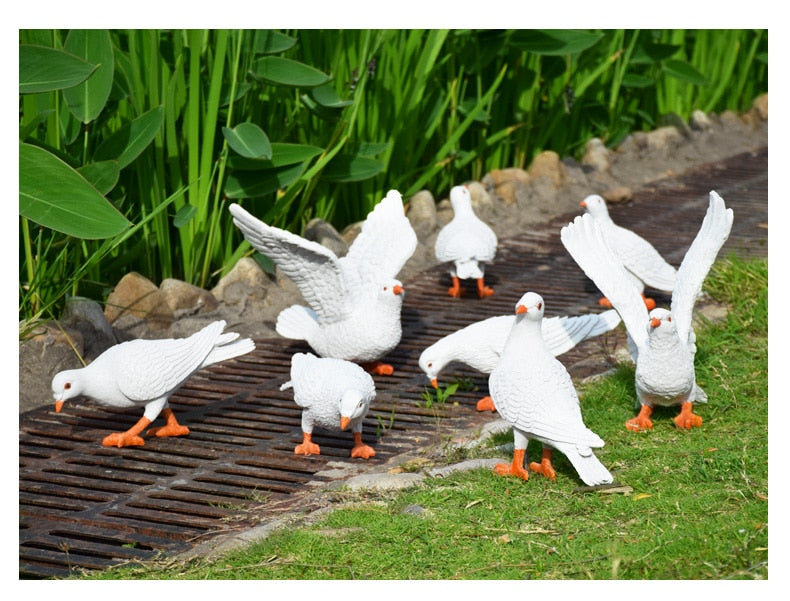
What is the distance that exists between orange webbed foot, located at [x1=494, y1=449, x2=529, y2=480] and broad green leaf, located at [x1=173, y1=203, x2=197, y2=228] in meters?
2.54

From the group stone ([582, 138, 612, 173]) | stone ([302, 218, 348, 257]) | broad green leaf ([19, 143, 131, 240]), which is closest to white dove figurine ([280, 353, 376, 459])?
broad green leaf ([19, 143, 131, 240])

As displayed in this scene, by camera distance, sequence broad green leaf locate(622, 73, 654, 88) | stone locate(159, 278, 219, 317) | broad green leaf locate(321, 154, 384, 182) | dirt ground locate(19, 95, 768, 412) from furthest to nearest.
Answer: broad green leaf locate(622, 73, 654, 88) → broad green leaf locate(321, 154, 384, 182) → stone locate(159, 278, 219, 317) → dirt ground locate(19, 95, 768, 412)

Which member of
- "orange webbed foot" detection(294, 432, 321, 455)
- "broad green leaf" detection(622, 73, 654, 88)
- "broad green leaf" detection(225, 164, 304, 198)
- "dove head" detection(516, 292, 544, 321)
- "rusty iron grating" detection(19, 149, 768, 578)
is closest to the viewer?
"rusty iron grating" detection(19, 149, 768, 578)

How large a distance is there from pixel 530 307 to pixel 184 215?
8.18ft

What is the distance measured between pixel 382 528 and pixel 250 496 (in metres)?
0.65

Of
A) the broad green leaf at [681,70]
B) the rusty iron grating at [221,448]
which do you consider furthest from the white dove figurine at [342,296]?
the broad green leaf at [681,70]

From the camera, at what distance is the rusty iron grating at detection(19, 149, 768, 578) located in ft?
14.0

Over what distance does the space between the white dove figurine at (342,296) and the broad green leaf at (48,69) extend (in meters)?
0.99

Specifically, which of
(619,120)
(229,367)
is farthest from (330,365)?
(619,120)

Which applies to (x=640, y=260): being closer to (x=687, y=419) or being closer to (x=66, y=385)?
(x=687, y=419)

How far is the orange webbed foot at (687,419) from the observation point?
503 centimetres

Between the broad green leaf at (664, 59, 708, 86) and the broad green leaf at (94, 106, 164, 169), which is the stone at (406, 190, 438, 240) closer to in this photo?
the broad green leaf at (94, 106, 164, 169)

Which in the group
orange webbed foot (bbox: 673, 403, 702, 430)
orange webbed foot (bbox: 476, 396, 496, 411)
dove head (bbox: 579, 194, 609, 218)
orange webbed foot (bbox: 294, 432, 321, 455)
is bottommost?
orange webbed foot (bbox: 294, 432, 321, 455)

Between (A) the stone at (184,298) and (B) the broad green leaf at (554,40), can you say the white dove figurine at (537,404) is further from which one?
(B) the broad green leaf at (554,40)
